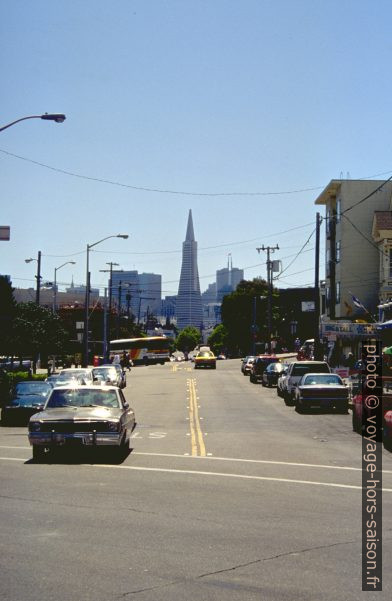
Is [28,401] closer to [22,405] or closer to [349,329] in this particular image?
[22,405]

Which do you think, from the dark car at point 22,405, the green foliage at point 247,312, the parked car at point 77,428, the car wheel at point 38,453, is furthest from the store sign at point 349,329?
the green foliage at point 247,312

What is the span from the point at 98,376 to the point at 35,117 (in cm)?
2306

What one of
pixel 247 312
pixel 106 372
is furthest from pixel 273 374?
pixel 247 312

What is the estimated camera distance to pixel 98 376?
43.9 m

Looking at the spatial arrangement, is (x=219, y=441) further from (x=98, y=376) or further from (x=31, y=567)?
(x=98, y=376)

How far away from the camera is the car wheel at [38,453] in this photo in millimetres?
16547

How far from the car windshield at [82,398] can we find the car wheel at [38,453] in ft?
3.27

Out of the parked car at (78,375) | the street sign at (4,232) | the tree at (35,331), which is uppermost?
the street sign at (4,232)

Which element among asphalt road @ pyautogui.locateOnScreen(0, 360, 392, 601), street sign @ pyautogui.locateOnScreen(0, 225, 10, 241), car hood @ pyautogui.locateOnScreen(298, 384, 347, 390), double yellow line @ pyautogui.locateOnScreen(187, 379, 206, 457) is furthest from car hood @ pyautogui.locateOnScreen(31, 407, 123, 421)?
car hood @ pyautogui.locateOnScreen(298, 384, 347, 390)

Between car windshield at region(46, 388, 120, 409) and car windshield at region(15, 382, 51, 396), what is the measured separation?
958cm

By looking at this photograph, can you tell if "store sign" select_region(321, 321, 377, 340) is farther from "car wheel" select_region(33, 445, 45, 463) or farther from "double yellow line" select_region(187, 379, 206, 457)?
"car wheel" select_region(33, 445, 45, 463)

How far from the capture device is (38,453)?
16703 mm

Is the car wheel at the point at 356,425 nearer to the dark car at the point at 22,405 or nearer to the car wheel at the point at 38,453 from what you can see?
the dark car at the point at 22,405

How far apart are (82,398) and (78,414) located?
1128 millimetres
